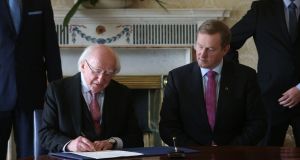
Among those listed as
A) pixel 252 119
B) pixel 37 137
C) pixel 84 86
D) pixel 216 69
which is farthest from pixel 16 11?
pixel 252 119

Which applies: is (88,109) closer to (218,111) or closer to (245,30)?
(218,111)

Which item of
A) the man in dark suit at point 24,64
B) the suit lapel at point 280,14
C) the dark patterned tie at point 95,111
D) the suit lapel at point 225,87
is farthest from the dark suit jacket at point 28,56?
the suit lapel at point 280,14

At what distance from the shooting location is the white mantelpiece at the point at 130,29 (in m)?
3.76

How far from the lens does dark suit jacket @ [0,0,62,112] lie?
2.63 metres

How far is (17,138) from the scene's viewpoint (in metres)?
2.69

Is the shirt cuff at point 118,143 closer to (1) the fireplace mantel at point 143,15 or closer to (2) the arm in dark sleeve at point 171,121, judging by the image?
(2) the arm in dark sleeve at point 171,121

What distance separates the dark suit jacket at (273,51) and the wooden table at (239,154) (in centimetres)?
94

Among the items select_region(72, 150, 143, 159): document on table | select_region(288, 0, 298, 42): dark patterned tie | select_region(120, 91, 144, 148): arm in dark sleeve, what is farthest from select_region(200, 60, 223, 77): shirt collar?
select_region(72, 150, 143, 159): document on table

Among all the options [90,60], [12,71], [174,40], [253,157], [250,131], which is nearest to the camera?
[253,157]

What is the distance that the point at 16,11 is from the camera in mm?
2672

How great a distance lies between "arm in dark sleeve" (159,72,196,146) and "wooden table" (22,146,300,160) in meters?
0.33

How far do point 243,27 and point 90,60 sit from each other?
1.16m

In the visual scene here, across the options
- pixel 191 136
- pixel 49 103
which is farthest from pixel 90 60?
pixel 191 136

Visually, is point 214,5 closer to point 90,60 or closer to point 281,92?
point 281,92
